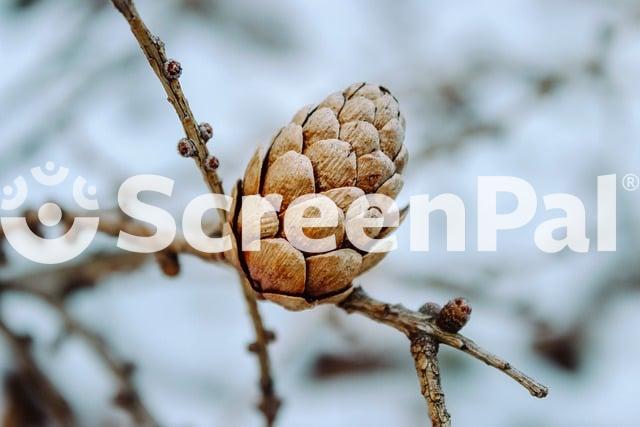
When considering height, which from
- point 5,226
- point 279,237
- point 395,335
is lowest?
point 279,237

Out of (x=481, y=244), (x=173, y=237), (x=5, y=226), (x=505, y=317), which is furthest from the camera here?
(x=505, y=317)

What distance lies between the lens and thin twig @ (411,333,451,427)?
48 cm

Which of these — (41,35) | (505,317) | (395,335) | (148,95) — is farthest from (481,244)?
(41,35)

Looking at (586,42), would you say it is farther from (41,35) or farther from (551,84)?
(41,35)

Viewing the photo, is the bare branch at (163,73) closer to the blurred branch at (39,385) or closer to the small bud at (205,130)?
the small bud at (205,130)

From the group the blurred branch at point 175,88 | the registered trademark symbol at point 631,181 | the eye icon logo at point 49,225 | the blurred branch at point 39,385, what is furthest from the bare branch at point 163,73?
the registered trademark symbol at point 631,181

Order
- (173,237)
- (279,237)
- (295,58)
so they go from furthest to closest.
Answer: (295,58)
(173,237)
(279,237)

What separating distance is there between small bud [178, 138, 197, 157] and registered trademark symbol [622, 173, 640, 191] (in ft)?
3.85

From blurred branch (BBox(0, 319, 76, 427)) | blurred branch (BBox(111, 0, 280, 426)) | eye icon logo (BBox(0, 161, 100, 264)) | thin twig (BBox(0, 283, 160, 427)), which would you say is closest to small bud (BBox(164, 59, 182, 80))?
blurred branch (BBox(111, 0, 280, 426))

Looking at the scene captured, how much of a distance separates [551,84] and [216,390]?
36.3 inches

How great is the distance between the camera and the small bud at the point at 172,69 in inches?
17.1

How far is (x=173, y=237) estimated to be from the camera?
2.03 feet

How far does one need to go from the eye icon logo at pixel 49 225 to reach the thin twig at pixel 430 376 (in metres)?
0.39

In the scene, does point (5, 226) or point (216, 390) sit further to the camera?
point (216, 390)
